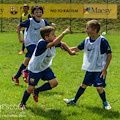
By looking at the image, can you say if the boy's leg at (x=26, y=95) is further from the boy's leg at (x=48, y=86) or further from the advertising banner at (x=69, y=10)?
the advertising banner at (x=69, y=10)

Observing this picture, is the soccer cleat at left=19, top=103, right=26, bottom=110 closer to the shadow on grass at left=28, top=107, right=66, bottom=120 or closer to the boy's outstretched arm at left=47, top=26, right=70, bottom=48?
the shadow on grass at left=28, top=107, right=66, bottom=120

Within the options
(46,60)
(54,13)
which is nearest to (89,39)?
(46,60)

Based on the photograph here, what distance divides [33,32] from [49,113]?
2.38 meters

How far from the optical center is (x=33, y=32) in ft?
20.5

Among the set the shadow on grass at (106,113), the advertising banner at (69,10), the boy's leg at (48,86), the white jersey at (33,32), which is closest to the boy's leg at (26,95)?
the boy's leg at (48,86)

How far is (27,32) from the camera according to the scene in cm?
630

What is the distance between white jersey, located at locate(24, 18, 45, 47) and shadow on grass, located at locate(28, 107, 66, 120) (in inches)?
81.0

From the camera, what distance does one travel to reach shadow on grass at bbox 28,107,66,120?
4362 mm

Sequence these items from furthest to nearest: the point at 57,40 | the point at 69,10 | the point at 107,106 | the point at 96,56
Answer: the point at 69,10 → the point at 107,106 → the point at 96,56 → the point at 57,40

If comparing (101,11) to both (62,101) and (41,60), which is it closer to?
(62,101)

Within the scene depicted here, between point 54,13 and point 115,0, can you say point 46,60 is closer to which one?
point 54,13

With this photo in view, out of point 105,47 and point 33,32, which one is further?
point 33,32

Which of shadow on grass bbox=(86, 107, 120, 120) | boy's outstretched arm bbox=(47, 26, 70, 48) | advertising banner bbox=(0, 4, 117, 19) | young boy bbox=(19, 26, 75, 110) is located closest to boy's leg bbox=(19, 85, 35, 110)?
young boy bbox=(19, 26, 75, 110)

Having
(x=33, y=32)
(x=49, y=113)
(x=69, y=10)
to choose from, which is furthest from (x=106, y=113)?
(x=69, y=10)
